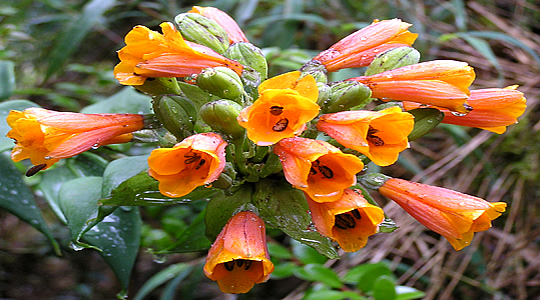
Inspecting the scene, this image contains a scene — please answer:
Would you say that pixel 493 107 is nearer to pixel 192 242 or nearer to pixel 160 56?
pixel 160 56

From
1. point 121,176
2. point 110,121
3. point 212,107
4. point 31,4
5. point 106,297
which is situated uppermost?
point 212,107

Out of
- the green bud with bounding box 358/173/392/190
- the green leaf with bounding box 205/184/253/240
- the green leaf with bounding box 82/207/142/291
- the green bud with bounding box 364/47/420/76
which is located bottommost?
the green leaf with bounding box 82/207/142/291

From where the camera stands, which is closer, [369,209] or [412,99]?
[369,209]

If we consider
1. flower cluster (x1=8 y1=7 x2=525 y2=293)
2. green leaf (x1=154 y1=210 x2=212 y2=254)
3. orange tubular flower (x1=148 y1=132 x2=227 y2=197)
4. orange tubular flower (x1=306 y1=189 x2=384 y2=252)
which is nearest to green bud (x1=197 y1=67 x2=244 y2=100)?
flower cluster (x1=8 y1=7 x2=525 y2=293)

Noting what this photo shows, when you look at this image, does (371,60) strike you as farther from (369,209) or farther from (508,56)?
(508,56)

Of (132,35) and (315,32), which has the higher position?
(132,35)

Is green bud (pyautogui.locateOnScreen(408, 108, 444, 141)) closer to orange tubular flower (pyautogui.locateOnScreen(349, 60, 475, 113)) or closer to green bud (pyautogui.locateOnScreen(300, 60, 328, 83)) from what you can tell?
orange tubular flower (pyautogui.locateOnScreen(349, 60, 475, 113))

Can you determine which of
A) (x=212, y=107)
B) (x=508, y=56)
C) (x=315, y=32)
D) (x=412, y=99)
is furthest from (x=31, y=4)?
(x=508, y=56)
